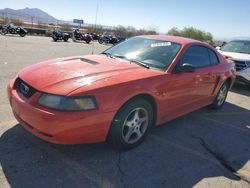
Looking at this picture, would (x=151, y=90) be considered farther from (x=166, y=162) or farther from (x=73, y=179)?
(x=73, y=179)

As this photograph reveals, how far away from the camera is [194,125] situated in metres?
4.98

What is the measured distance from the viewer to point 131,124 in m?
3.59

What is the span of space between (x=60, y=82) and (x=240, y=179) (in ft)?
8.42

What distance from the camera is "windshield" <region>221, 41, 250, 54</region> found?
9.97 meters

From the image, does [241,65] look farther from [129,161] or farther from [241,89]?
[129,161]

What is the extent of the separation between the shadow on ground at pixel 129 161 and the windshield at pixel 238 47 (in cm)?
634

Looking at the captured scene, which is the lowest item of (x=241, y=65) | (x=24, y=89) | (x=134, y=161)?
(x=134, y=161)

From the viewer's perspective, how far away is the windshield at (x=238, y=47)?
9967mm

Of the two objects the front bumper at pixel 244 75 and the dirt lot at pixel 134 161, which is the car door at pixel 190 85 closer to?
the dirt lot at pixel 134 161

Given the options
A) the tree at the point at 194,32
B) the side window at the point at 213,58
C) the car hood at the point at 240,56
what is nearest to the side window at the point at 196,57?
the side window at the point at 213,58

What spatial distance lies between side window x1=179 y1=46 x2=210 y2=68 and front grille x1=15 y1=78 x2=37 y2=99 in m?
2.36

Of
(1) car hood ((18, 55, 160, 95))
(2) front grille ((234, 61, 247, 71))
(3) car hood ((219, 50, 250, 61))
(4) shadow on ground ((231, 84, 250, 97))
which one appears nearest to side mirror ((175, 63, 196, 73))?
(1) car hood ((18, 55, 160, 95))

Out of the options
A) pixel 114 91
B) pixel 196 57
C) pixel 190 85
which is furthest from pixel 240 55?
pixel 114 91

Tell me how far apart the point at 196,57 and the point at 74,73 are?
249 centimetres
